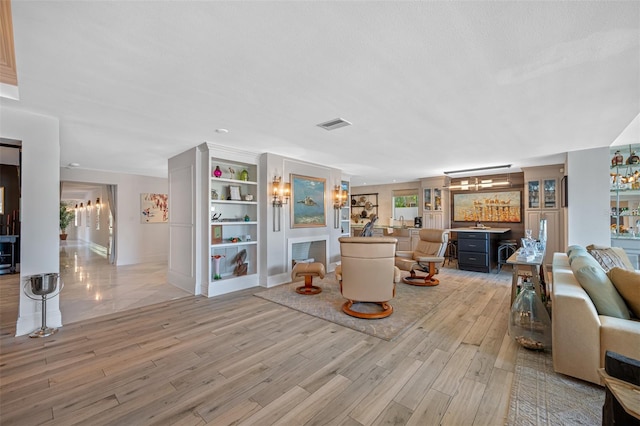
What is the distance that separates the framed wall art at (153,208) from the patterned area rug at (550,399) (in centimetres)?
A: 820

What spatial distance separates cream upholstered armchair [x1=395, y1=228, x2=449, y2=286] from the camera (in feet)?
16.6

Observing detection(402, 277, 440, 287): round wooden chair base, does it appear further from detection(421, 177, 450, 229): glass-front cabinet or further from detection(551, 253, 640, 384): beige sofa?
detection(421, 177, 450, 229): glass-front cabinet

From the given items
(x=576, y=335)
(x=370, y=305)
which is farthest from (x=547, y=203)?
(x=576, y=335)

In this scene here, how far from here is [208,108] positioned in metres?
2.91

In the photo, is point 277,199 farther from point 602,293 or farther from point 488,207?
point 488,207

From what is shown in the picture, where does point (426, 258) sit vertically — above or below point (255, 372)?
above

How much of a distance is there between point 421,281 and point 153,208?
751 cm

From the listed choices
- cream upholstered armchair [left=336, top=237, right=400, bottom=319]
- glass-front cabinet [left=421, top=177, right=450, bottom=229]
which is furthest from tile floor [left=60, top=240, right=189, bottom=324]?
glass-front cabinet [left=421, top=177, right=450, bottom=229]

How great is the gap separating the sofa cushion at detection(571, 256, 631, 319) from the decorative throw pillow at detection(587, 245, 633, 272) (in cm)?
123

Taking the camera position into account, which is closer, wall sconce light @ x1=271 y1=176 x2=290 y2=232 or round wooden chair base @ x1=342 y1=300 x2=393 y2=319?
round wooden chair base @ x1=342 y1=300 x2=393 y2=319

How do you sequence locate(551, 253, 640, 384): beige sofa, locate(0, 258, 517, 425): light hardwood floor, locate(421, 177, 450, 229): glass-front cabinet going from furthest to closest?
locate(421, 177, 450, 229): glass-front cabinet, locate(551, 253, 640, 384): beige sofa, locate(0, 258, 517, 425): light hardwood floor

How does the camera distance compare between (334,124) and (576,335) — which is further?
(334,124)

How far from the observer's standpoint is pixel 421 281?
5215 mm

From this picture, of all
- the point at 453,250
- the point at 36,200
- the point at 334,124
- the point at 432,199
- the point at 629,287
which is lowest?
the point at 453,250
